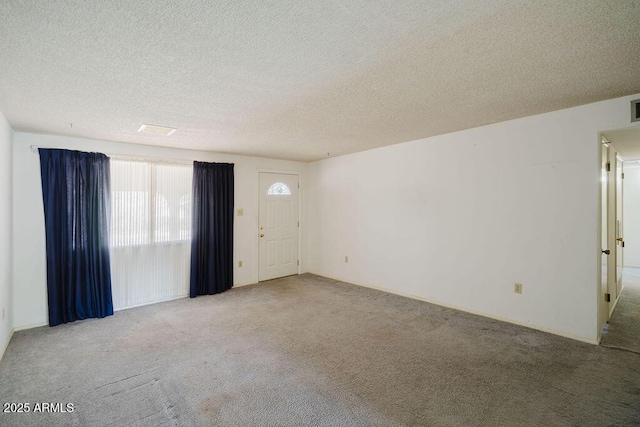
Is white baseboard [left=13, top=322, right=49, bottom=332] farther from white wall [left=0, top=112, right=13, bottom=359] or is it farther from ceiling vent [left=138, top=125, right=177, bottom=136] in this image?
ceiling vent [left=138, top=125, right=177, bottom=136]

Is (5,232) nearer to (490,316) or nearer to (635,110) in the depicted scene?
(490,316)

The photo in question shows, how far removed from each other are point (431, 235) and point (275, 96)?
2.97m

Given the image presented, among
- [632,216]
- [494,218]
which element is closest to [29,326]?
[494,218]

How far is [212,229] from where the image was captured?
492 centimetres

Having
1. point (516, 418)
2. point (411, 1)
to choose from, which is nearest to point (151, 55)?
point (411, 1)

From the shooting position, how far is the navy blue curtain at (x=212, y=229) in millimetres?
4773

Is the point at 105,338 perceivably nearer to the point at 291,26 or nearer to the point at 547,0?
the point at 291,26

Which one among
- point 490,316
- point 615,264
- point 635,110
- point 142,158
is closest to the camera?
point 635,110

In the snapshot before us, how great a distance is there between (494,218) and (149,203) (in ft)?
15.5

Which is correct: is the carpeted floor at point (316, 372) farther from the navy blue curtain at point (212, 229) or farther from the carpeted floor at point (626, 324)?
the navy blue curtain at point (212, 229)

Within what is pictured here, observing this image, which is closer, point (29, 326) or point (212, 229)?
point (29, 326)

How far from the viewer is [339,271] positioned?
5.74 metres

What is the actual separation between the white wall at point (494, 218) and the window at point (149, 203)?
2.88 metres

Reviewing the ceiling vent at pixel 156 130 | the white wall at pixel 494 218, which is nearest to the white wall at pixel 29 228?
the ceiling vent at pixel 156 130
